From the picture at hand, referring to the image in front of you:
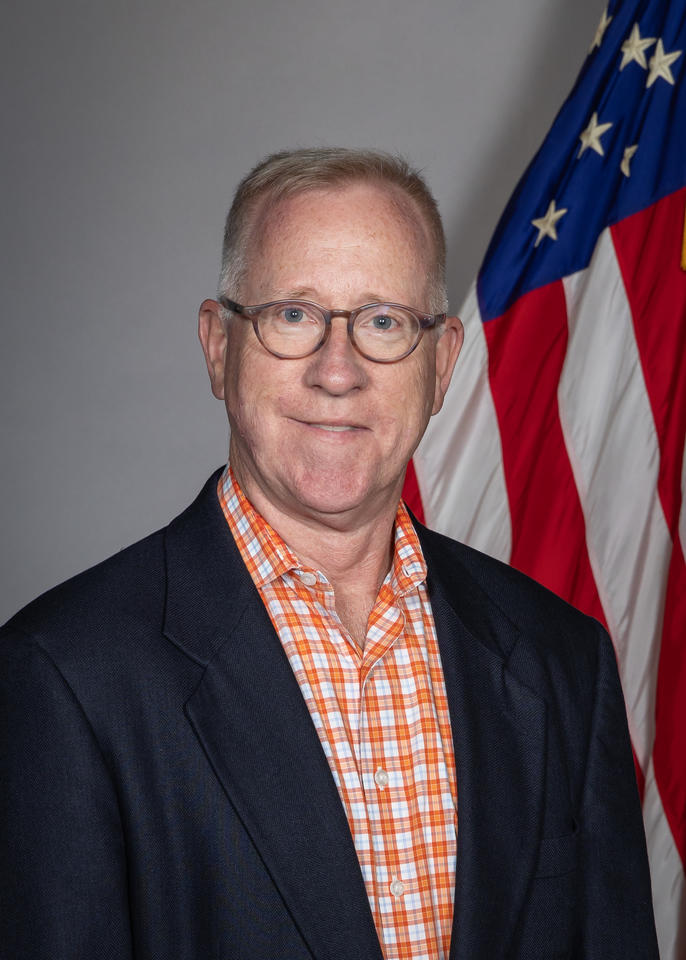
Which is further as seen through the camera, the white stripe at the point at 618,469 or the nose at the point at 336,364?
the white stripe at the point at 618,469

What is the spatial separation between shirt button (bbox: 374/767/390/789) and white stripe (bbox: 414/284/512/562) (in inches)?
56.0

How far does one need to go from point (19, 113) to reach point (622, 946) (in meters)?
2.91

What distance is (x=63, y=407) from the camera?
3.45m

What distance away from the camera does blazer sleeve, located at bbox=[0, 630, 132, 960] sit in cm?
120

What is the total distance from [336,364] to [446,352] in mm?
261

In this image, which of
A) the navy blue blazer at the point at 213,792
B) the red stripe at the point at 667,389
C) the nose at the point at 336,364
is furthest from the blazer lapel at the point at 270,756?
the red stripe at the point at 667,389

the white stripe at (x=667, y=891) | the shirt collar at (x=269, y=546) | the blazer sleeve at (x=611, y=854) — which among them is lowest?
the white stripe at (x=667, y=891)

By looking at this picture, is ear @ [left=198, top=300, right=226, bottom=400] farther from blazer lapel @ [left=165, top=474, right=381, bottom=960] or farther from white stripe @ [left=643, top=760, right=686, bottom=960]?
white stripe @ [left=643, top=760, right=686, bottom=960]

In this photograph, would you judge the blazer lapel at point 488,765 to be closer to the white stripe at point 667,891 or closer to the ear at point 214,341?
the ear at point 214,341

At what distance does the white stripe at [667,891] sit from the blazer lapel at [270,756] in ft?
4.71

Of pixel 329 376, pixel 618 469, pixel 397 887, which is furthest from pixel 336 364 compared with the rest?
pixel 618 469

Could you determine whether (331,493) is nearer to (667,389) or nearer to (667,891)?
(667,389)

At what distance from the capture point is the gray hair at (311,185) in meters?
1.50

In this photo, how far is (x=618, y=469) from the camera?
268cm
